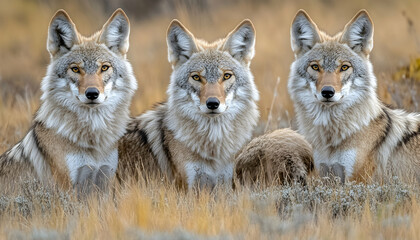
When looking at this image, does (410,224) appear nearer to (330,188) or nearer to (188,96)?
(330,188)

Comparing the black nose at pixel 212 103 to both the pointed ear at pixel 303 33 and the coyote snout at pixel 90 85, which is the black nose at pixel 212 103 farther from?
the pointed ear at pixel 303 33

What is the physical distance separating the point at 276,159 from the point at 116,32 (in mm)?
2058

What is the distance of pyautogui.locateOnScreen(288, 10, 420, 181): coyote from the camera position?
593cm

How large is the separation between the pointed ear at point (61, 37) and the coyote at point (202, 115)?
0.96 metres

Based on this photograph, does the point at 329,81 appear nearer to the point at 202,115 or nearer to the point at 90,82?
the point at 202,115

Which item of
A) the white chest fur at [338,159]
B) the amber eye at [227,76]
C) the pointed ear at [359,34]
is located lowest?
the white chest fur at [338,159]

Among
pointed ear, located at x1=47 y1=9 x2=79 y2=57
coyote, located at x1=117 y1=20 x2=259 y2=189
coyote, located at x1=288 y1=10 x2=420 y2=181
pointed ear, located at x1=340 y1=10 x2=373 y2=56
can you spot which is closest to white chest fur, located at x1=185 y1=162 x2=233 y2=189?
coyote, located at x1=117 y1=20 x2=259 y2=189

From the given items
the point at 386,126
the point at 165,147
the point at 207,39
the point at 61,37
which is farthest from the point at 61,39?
the point at 207,39

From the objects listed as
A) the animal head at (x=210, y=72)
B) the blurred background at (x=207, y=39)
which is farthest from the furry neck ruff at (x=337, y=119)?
the blurred background at (x=207, y=39)

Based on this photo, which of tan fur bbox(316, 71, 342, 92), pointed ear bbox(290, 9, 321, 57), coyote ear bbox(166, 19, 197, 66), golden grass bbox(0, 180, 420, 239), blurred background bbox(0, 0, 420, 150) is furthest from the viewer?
blurred background bbox(0, 0, 420, 150)

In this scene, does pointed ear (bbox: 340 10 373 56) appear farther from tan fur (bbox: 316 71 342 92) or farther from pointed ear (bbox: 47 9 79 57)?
pointed ear (bbox: 47 9 79 57)

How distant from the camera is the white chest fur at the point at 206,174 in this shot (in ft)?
19.1

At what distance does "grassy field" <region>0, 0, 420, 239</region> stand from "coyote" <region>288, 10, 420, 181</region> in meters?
0.46

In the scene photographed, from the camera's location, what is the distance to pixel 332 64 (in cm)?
608
